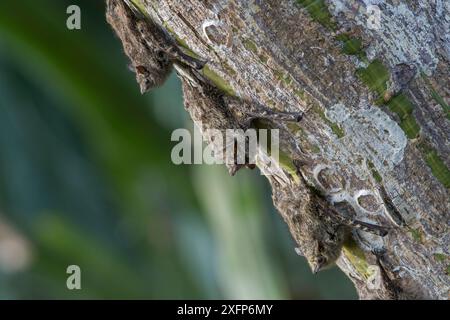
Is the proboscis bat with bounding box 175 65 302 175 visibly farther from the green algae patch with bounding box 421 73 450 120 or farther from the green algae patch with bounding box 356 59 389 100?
the green algae patch with bounding box 421 73 450 120

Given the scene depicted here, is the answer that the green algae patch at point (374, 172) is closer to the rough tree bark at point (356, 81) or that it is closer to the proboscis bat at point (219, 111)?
the rough tree bark at point (356, 81)

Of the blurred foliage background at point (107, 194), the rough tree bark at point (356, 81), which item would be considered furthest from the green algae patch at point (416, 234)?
the blurred foliage background at point (107, 194)

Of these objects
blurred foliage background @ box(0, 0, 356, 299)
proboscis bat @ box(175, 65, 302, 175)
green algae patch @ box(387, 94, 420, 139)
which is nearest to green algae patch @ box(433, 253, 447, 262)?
green algae patch @ box(387, 94, 420, 139)

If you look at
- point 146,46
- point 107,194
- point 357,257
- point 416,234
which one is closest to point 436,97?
point 416,234

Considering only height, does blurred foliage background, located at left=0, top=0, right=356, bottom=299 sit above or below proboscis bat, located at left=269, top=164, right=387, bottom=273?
above

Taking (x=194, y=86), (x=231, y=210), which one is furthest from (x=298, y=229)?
(x=231, y=210)
